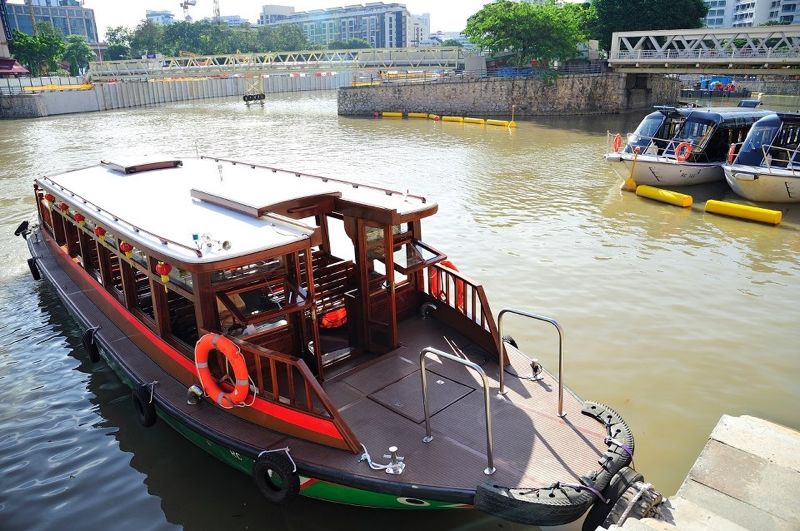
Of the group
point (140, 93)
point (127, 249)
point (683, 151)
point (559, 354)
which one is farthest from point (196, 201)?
point (140, 93)

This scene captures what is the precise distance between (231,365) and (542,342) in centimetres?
557

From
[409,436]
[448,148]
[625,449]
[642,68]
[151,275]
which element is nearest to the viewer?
[625,449]

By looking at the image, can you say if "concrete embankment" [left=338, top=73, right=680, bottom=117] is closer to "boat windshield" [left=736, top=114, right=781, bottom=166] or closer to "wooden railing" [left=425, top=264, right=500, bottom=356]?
"boat windshield" [left=736, top=114, right=781, bottom=166]

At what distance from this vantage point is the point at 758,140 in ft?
62.7

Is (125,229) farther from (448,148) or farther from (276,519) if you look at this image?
(448,148)

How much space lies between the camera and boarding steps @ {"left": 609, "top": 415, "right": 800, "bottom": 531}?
4.99 metres

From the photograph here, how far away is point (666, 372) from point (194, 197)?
7.18 metres

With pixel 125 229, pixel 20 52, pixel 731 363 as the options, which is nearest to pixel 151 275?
pixel 125 229

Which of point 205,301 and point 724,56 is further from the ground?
point 724,56

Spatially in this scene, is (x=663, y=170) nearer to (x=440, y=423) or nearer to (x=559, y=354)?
(x=559, y=354)

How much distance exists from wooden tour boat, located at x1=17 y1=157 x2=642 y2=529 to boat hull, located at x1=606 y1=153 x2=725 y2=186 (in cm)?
1428

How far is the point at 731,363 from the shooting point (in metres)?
8.91

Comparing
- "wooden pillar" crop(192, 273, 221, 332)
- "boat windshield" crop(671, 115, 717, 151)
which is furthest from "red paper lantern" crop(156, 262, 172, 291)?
"boat windshield" crop(671, 115, 717, 151)

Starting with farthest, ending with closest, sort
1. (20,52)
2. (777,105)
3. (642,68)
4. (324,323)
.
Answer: (20,52), (777,105), (642,68), (324,323)
